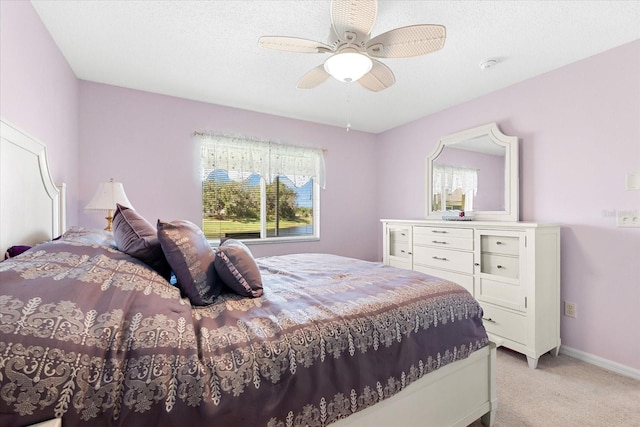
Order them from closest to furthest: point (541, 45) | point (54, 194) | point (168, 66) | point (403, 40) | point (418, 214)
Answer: point (403, 40), point (54, 194), point (541, 45), point (168, 66), point (418, 214)

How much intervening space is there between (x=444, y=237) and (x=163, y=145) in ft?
10.3

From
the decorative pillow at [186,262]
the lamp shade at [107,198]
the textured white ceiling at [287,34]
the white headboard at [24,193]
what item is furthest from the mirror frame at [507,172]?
the white headboard at [24,193]

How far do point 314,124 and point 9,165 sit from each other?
125 inches

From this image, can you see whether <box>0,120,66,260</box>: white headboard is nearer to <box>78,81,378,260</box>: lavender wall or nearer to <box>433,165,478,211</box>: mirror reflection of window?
<box>78,81,378,260</box>: lavender wall

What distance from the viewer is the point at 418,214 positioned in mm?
3879

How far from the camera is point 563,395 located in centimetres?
188

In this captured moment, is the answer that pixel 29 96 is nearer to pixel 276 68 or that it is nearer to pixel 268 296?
pixel 276 68

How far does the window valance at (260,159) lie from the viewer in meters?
3.35

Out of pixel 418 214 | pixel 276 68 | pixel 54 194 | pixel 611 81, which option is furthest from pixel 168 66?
pixel 611 81

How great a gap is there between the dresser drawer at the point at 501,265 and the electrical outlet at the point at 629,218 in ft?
2.47

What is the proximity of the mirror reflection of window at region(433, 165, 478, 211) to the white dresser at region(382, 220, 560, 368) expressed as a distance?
1.80 ft

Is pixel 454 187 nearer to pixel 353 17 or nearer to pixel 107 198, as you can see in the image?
pixel 353 17

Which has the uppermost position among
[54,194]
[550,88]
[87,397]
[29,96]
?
[550,88]

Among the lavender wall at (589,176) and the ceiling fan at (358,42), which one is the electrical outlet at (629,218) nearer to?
the lavender wall at (589,176)
